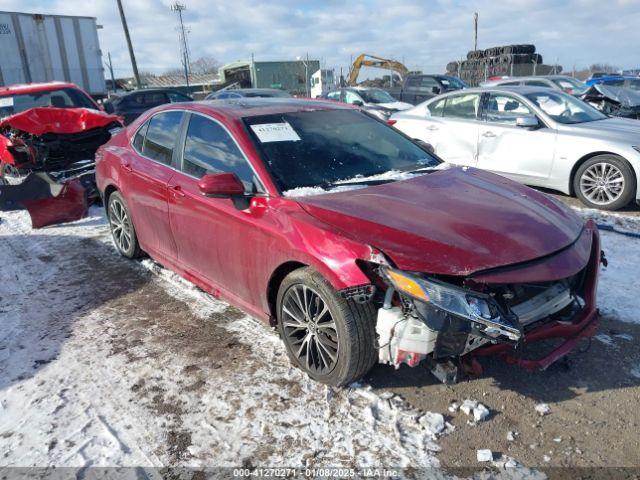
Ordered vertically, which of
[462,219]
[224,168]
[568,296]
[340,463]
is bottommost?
[340,463]

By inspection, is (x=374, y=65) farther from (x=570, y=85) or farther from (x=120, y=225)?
(x=120, y=225)

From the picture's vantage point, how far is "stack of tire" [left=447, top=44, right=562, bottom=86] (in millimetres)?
28828

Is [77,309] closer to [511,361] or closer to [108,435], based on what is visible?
[108,435]

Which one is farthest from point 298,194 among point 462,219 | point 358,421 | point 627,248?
point 627,248

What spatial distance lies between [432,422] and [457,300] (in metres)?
0.74

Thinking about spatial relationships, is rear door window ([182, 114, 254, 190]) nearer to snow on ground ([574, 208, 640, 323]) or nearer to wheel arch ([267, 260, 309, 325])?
wheel arch ([267, 260, 309, 325])

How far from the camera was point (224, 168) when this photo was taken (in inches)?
143

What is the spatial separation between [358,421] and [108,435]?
1352 millimetres

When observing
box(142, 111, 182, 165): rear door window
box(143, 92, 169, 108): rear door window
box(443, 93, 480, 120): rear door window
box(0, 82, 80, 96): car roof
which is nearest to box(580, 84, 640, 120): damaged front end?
box(443, 93, 480, 120): rear door window

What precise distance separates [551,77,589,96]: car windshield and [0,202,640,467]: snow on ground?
973cm

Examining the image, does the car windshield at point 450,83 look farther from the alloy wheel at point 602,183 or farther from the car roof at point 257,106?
the car roof at point 257,106

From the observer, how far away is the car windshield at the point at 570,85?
42.8 feet

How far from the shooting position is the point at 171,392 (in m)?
3.13

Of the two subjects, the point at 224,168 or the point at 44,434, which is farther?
the point at 224,168
